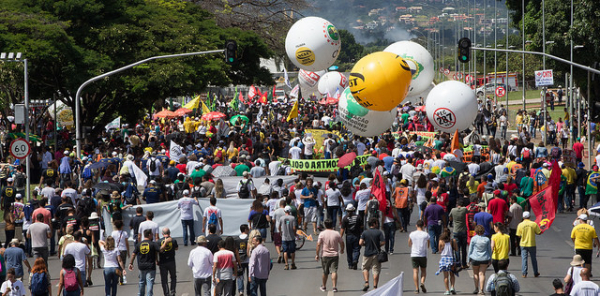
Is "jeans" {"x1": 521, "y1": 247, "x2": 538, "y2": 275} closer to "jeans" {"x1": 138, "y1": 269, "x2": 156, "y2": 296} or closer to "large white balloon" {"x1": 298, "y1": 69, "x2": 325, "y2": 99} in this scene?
"jeans" {"x1": 138, "y1": 269, "x2": 156, "y2": 296}

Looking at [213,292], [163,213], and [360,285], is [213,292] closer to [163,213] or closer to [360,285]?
[360,285]

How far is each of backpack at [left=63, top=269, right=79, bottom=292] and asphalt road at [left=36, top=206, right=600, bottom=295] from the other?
7.24 ft

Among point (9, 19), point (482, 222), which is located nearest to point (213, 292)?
→ point (482, 222)

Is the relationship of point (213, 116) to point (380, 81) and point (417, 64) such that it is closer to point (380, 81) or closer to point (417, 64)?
point (417, 64)

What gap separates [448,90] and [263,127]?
44.2 feet

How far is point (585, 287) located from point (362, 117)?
52.9 ft

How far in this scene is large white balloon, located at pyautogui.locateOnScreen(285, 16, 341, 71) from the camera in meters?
30.0

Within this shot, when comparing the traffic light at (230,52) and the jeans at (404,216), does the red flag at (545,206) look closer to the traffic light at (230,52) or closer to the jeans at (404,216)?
the jeans at (404,216)

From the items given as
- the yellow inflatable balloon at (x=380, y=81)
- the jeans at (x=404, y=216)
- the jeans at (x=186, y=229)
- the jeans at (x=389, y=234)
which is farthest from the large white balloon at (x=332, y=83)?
the jeans at (x=389, y=234)

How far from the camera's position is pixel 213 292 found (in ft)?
47.8

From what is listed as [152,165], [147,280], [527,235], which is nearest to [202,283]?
[147,280]

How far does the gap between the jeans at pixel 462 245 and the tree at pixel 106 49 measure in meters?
20.8

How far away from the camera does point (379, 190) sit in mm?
19156

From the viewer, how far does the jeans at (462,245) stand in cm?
1722
